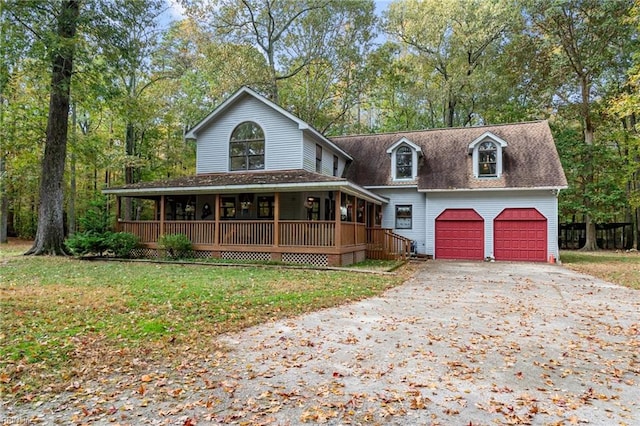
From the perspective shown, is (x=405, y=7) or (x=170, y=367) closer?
(x=170, y=367)

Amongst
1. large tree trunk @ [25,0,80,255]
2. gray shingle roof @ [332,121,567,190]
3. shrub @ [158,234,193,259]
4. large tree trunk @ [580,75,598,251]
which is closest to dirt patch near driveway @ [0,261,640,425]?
shrub @ [158,234,193,259]

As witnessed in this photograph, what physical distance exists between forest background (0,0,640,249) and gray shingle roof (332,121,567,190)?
6473 millimetres

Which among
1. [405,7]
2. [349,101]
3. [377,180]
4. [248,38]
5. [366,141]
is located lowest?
[377,180]

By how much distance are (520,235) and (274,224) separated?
11.8m

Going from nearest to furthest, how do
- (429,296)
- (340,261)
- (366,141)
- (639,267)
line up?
(429,296), (340,261), (639,267), (366,141)

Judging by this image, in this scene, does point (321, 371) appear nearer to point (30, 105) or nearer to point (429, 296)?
point (429, 296)

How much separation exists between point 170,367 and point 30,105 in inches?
802

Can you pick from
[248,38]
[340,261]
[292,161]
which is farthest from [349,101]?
[340,261]

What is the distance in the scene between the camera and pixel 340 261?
13.9 m

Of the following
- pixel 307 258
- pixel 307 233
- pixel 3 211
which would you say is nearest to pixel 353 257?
pixel 307 258

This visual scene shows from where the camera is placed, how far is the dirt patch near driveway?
340 centimetres

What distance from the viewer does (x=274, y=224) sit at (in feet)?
48.3

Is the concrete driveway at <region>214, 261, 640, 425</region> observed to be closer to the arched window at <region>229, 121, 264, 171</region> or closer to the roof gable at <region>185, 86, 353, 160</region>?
the roof gable at <region>185, 86, 353, 160</region>

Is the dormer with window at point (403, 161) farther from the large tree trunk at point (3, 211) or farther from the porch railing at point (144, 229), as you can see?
the large tree trunk at point (3, 211)
